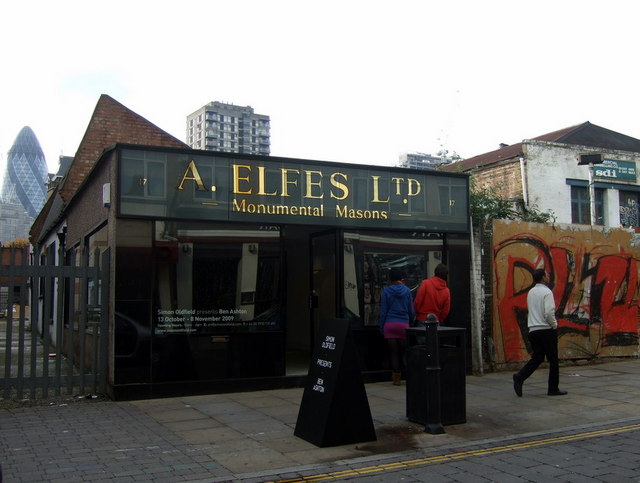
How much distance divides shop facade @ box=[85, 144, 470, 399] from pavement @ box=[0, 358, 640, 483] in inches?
25.8

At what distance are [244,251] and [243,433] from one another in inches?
134

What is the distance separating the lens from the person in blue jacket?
959 centimetres

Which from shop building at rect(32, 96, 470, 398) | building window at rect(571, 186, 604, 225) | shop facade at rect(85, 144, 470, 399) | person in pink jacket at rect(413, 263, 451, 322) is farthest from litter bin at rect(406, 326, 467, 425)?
building window at rect(571, 186, 604, 225)

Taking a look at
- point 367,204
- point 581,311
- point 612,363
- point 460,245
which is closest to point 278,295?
point 367,204

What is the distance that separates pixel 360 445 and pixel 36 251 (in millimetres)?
20727

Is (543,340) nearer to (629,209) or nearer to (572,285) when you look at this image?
(572,285)

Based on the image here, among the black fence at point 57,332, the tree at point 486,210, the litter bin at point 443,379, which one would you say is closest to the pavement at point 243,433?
the litter bin at point 443,379

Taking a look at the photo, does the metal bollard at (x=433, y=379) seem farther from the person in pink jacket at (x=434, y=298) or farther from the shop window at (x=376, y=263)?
the shop window at (x=376, y=263)

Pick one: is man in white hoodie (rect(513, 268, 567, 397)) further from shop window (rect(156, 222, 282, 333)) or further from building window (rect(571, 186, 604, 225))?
building window (rect(571, 186, 604, 225))

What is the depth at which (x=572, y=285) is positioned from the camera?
486 inches

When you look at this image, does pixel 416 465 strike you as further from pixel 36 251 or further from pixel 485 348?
pixel 36 251

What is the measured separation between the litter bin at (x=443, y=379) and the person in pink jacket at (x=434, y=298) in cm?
255

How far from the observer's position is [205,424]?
7.23 metres

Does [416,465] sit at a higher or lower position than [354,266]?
lower
